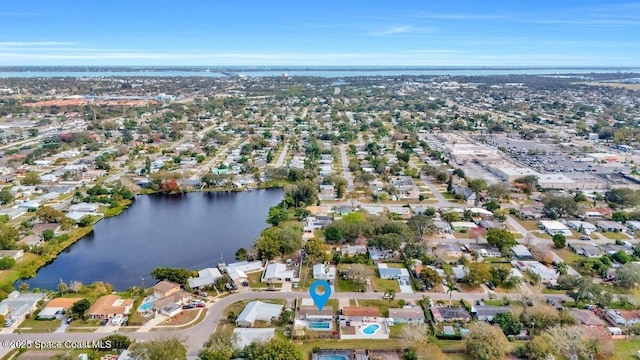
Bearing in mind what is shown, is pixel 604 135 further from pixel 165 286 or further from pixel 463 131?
pixel 165 286

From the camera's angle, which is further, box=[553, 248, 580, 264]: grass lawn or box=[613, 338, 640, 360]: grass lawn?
box=[553, 248, 580, 264]: grass lawn

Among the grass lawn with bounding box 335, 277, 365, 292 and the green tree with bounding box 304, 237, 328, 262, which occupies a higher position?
the green tree with bounding box 304, 237, 328, 262

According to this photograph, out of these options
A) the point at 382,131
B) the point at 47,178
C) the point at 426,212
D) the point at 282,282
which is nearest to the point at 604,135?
the point at 382,131

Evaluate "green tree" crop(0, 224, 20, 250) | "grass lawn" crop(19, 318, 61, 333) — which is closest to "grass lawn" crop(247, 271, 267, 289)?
"grass lawn" crop(19, 318, 61, 333)

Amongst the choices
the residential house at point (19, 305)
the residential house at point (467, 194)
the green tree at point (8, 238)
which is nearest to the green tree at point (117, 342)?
the residential house at point (19, 305)

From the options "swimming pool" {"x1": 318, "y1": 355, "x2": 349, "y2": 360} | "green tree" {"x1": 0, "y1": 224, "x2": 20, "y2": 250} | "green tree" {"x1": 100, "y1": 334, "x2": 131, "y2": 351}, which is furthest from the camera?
"green tree" {"x1": 0, "y1": 224, "x2": 20, "y2": 250}

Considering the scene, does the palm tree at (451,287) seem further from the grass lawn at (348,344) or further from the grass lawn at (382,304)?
the grass lawn at (348,344)

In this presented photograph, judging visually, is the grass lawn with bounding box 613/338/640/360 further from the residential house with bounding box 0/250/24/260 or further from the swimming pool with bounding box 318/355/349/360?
the residential house with bounding box 0/250/24/260
